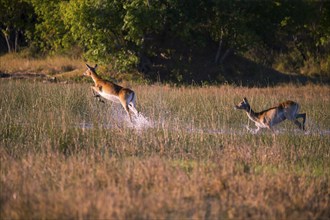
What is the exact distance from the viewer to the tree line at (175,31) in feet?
76.0

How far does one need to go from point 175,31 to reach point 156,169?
17.3 m

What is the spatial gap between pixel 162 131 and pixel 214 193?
12.8 ft

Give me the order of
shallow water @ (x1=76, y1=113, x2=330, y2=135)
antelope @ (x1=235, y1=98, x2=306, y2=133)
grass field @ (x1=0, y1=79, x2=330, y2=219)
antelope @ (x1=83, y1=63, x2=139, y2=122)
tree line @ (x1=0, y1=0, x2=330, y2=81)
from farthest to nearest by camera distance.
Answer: tree line @ (x1=0, y1=0, x2=330, y2=81), antelope @ (x1=83, y1=63, x2=139, y2=122), antelope @ (x1=235, y1=98, x2=306, y2=133), shallow water @ (x1=76, y1=113, x2=330, y2=135), grass field @ (x1=0, y1=79, x2=330, y2=219)

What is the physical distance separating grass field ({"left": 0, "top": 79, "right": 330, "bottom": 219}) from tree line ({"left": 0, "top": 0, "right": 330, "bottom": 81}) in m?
9.91

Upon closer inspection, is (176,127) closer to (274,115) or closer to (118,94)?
(274,115)

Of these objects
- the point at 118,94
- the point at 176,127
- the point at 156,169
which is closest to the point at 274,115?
the point at 176,127

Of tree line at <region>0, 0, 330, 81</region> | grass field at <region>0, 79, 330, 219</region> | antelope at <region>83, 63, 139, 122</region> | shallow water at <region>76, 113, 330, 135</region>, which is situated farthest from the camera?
tree line at <region>0, 0, 330, 81</region>

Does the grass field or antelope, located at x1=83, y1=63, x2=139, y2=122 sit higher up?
antelope, located at x1=83, y1=63, x2=139, y2=122

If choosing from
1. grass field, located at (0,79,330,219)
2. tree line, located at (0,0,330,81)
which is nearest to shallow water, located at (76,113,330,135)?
grass field, located at (0,79,330,219)

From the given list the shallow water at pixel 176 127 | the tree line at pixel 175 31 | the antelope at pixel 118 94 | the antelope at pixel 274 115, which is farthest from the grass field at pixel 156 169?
the tree line at pixel 175 31

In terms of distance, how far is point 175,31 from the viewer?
24.8m

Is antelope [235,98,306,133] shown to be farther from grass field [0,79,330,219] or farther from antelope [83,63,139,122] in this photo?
antelope [83,63,139,122]

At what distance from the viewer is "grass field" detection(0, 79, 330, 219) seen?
6.89 metres

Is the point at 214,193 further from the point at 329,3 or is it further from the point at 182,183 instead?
the point at 329,3
